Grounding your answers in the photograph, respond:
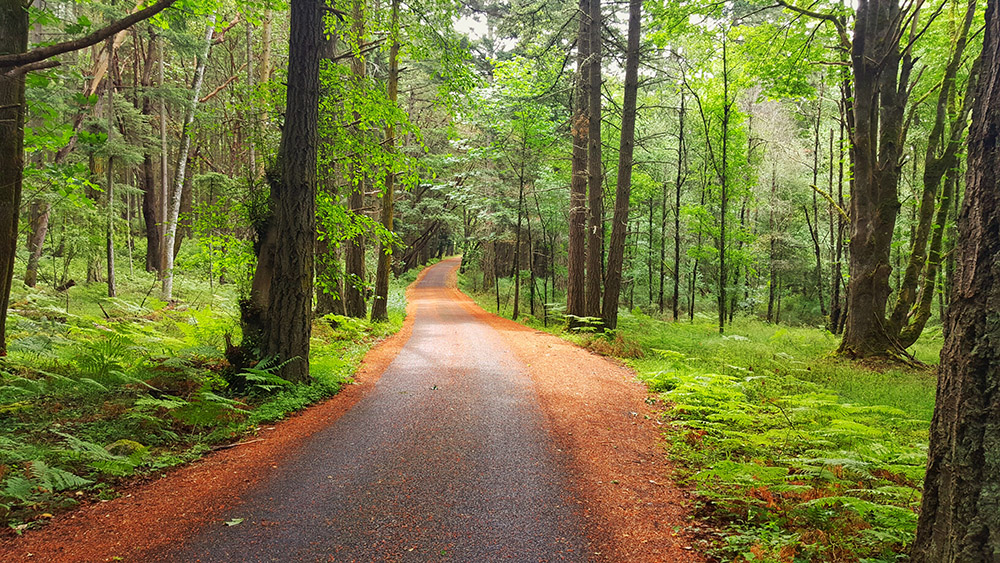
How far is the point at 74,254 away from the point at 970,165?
1984 cm

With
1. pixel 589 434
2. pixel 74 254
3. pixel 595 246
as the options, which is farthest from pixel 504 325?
pixel 74 254

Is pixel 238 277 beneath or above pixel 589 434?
above

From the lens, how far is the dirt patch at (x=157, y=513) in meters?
2.90

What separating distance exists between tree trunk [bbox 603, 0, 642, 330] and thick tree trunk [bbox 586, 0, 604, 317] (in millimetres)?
677

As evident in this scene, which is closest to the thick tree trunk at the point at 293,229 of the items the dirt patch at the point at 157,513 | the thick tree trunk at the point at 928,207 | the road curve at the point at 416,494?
the road curve at the point at 416,494

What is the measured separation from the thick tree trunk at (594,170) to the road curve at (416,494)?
7.42 metres

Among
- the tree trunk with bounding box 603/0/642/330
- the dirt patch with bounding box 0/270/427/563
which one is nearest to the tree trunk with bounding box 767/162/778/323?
the tree trunk with bounding box 603/0/642/330

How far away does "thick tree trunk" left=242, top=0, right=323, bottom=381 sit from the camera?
21.9 ft

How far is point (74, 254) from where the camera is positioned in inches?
560

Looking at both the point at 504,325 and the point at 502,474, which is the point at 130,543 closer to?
the point at 502,474

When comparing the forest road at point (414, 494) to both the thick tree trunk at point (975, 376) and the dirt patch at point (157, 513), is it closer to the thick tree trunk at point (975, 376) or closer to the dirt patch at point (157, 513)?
the dirt patch at point (157, 513)

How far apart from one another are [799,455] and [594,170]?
1087cm

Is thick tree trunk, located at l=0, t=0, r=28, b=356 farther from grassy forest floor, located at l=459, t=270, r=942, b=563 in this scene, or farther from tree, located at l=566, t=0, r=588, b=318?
tree, located at l=566, t=0, r=588, b=318

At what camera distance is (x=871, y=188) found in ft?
33.6
